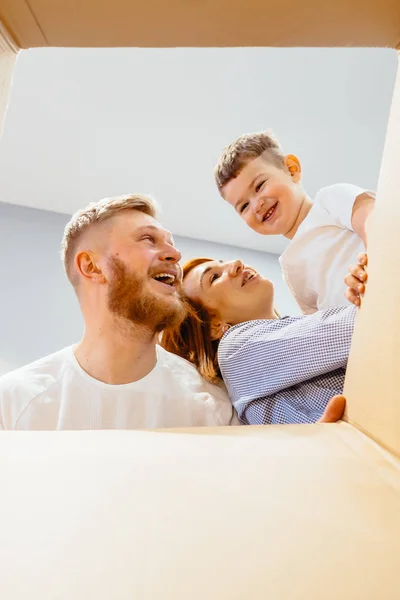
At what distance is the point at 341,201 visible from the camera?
106cm

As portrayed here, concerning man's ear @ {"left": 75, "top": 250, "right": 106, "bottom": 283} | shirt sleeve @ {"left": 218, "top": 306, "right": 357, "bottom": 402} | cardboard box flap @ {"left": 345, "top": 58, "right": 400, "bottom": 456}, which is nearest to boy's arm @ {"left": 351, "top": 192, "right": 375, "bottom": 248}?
shirt sleeve @ {"left": 218, "top": 306, "right": 357, "bottom": 402}

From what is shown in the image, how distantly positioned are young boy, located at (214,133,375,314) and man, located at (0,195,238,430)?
0.96 ft

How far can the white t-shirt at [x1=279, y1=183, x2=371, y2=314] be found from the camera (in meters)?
1.08

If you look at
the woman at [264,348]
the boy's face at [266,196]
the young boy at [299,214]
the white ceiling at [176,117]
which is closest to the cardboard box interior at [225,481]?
the woman at [264,348]

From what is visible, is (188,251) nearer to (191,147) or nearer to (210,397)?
(191,147)

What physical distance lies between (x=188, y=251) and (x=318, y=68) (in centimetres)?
142

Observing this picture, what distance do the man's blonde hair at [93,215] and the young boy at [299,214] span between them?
0.91 ft

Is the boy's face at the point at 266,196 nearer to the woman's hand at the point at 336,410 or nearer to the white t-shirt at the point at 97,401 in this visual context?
the white t-shirt at the point at 97,401

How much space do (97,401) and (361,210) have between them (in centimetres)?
72

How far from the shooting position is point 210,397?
3.44 ft

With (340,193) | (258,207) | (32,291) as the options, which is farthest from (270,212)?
(32,291)

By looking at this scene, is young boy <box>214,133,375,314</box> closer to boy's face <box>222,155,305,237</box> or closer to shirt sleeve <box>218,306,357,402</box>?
boy's face <box>222,155,305,237</box>

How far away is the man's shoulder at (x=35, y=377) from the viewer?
0.98 meters
